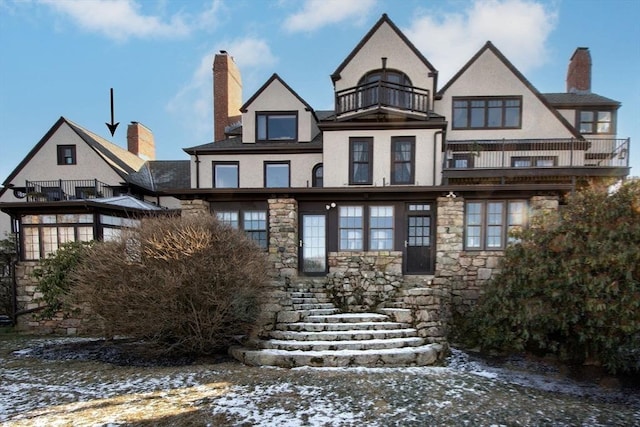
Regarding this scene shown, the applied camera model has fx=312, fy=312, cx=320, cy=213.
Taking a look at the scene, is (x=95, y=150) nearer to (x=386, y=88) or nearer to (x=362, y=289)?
(x=386, y=88)

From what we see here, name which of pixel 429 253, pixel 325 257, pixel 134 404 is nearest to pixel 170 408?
pixel 134 404

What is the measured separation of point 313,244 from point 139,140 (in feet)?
60.4

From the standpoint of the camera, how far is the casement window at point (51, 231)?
11234mm

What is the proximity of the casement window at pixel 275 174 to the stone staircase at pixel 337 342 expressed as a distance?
7.46 m

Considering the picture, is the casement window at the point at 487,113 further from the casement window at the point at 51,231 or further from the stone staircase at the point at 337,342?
the casement window at the point at 51,231

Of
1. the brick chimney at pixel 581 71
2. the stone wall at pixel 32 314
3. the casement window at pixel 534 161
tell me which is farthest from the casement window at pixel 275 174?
the brick chimney at pixel 581 71

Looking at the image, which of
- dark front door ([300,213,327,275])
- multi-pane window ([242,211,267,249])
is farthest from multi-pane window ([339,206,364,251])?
multi-pane window ([242,211,267,249])

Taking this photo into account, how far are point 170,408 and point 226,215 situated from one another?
7675mm

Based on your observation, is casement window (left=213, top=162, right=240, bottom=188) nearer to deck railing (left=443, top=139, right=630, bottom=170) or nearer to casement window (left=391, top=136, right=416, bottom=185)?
casement window (left=391, top=136, right=416, bottom=185)

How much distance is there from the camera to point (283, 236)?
1125 cm

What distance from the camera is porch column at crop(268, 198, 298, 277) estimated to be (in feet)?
36.7

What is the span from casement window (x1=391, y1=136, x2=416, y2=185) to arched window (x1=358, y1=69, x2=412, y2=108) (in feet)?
5.52

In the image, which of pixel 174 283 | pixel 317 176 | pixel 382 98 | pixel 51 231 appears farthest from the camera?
pixel 317 176

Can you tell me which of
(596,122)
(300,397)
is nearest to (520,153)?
(596,122)
